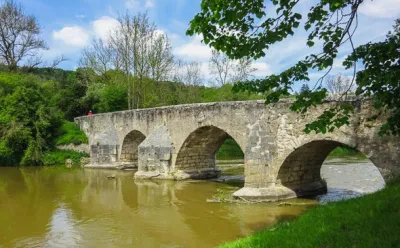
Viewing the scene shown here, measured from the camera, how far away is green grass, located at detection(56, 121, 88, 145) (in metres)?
23.0

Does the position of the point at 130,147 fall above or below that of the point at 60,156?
above

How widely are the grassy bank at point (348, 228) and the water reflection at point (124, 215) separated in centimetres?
246

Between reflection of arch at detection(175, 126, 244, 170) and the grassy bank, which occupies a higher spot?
reflection of arch at detection(175, 126, 244, 170)

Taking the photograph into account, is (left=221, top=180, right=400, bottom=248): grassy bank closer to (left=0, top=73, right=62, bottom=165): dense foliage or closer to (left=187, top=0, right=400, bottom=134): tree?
(left=187, top=0, right=400, bottom=134): tree

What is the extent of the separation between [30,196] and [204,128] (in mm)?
6300

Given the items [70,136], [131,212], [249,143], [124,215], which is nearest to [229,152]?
[70,136]

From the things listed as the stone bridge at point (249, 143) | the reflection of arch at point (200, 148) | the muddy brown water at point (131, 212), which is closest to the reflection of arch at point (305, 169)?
the stone bridge at point (249, 143)

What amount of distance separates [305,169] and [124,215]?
5.50m

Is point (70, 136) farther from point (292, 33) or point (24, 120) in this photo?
point (292, 33)

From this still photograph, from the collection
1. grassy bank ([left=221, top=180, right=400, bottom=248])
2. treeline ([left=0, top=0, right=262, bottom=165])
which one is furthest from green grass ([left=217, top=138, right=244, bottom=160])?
grassy bank ([left=221, top=180, right=400, bottom=248])

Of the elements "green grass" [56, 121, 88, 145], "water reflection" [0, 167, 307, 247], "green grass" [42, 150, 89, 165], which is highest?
"green grass" [56, 121, 88, 145]

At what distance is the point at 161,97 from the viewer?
28.5m

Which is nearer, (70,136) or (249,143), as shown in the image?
(249,143)

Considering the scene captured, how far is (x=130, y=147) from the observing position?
20.3 m
